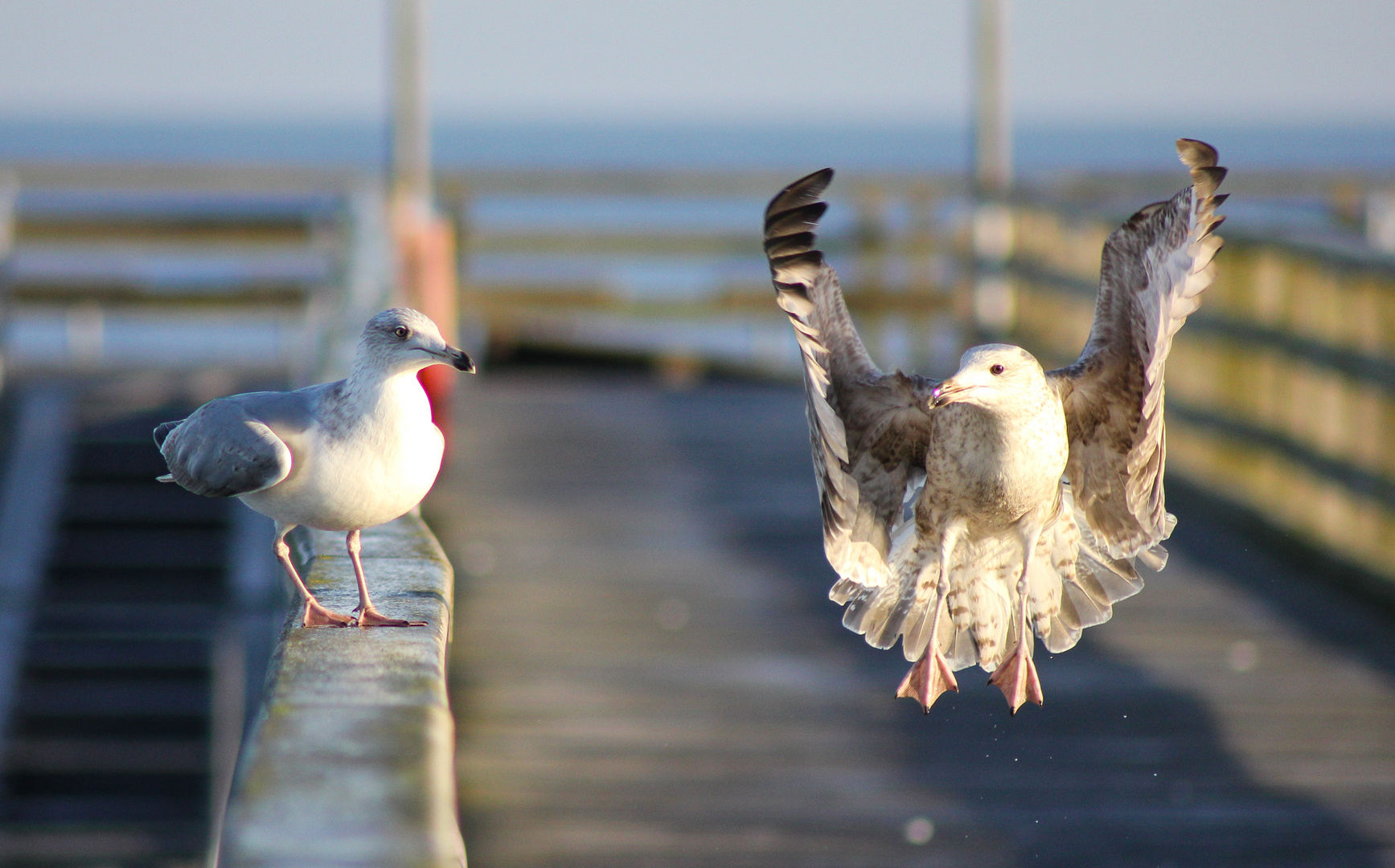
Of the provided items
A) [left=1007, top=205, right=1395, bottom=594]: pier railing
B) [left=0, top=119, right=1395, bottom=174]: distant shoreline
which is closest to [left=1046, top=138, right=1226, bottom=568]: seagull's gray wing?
[left=1007, top=205, right=1395, bottom=594]: pier railing

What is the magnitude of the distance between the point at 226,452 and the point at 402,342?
257mm

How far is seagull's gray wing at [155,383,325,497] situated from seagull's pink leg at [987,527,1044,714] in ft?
2.81

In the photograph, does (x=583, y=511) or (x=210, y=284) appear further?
(x=210, y=284)

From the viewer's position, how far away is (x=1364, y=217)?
31.7 feet

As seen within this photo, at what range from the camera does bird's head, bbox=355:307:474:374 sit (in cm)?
168

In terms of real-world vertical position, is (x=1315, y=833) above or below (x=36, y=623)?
above

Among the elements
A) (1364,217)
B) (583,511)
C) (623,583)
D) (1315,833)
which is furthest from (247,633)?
(1364,217)

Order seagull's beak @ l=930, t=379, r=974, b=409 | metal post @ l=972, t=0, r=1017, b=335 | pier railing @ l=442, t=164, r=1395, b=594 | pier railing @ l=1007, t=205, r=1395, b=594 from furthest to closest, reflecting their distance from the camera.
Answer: metal post @ l=972, t=0, r=1017, b=335
pier railing @ l=442, t=164, r=1395, b=594
pier railing @ l=1007, t=205, r=1395, b=594
seagull's beak @ l=930, t=379, r=974, b=409

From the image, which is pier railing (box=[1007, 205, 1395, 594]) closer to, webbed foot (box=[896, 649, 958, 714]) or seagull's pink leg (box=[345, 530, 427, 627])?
webbed foot (box=[896, 649, 958, 714])

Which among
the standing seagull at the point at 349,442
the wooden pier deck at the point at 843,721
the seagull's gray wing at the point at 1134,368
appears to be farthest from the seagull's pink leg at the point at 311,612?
the wooden pier deck at the point at 843,721

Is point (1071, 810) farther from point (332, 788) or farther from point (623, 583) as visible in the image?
point (332, 788)

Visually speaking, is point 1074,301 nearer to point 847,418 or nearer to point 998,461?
point 847,418

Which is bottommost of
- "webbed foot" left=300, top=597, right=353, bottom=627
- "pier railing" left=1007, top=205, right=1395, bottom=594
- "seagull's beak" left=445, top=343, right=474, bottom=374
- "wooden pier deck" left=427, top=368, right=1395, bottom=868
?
"wooden pier deck" left=427, top=368, right=1395, bottom=868

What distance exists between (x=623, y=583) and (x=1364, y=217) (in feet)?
19.8
